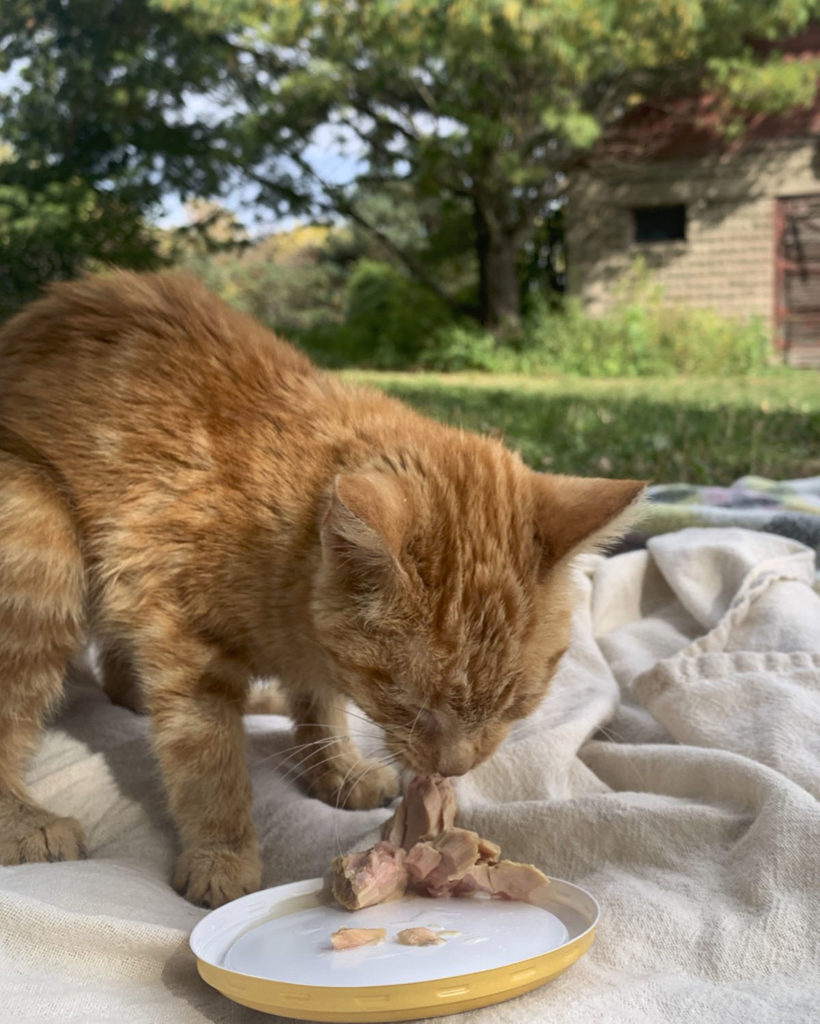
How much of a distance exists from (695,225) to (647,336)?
245 centimetres

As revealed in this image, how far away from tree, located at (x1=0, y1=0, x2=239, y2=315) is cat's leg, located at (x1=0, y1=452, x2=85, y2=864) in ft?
14.8

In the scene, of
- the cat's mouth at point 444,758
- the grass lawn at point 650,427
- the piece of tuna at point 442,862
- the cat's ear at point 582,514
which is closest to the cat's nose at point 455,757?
the cat's mouth at point 444,758

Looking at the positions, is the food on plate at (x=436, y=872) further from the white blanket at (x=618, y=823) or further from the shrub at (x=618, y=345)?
the shrub at (x=618, y=345)

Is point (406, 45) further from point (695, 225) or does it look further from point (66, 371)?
point (66, 371)

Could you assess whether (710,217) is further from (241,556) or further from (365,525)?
(365,525)

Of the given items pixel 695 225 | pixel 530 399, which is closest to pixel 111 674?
pixel 530 399

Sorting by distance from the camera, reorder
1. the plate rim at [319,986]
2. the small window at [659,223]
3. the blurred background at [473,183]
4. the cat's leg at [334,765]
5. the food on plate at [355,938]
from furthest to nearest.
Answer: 1. the small window at [659,223]
2. the blurred background at [473,183]
3. the cat's leg at [334,765]
4. the food on plate at [355,938]
5. the plate rim at [319,986]

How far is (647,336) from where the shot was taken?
12.7 meters

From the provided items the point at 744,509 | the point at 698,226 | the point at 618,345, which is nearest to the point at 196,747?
the point at 744,509

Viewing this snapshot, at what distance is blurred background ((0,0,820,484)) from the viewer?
8094 millimetres

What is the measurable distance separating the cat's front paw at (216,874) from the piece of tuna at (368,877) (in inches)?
12.1

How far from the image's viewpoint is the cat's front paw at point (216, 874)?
183 cm

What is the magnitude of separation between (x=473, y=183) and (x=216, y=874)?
12535 mm

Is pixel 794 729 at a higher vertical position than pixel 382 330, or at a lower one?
lower
